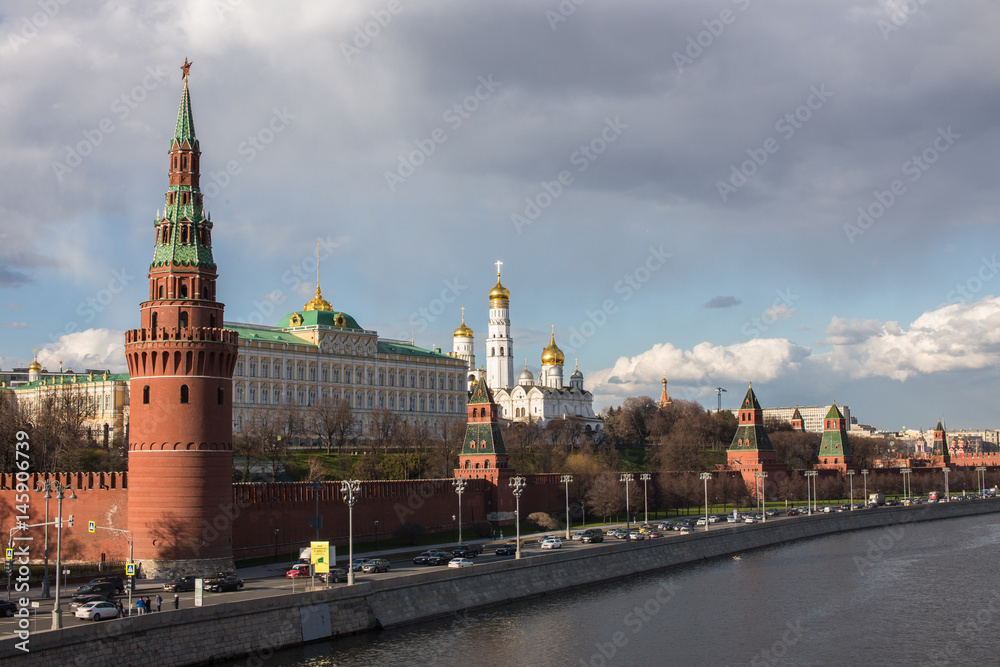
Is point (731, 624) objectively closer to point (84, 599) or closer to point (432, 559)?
point (432, 559)

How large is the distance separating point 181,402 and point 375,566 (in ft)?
37.5

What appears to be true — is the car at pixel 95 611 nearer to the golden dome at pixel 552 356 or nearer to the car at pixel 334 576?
the car at pixel 334 576

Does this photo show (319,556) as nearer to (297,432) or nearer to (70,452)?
(70,452)

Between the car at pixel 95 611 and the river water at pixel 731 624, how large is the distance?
4538mm

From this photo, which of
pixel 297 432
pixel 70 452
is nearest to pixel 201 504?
pixel 70 452

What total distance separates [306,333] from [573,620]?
258ft

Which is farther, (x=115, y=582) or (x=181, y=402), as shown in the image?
(x=181, y=402)


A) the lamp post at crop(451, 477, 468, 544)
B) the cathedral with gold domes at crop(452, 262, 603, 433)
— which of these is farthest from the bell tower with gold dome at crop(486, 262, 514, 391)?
the lamp post at crop(451, 477, 468, 544)

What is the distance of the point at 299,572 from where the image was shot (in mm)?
47125

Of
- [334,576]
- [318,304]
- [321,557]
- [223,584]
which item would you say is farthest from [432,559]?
[318,304]

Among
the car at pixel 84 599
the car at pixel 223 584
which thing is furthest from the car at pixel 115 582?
the car at pixel 223 584

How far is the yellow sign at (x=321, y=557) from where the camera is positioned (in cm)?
4181

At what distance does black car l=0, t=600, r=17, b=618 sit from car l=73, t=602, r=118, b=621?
2774 millimetres

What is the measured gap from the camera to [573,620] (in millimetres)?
45812
